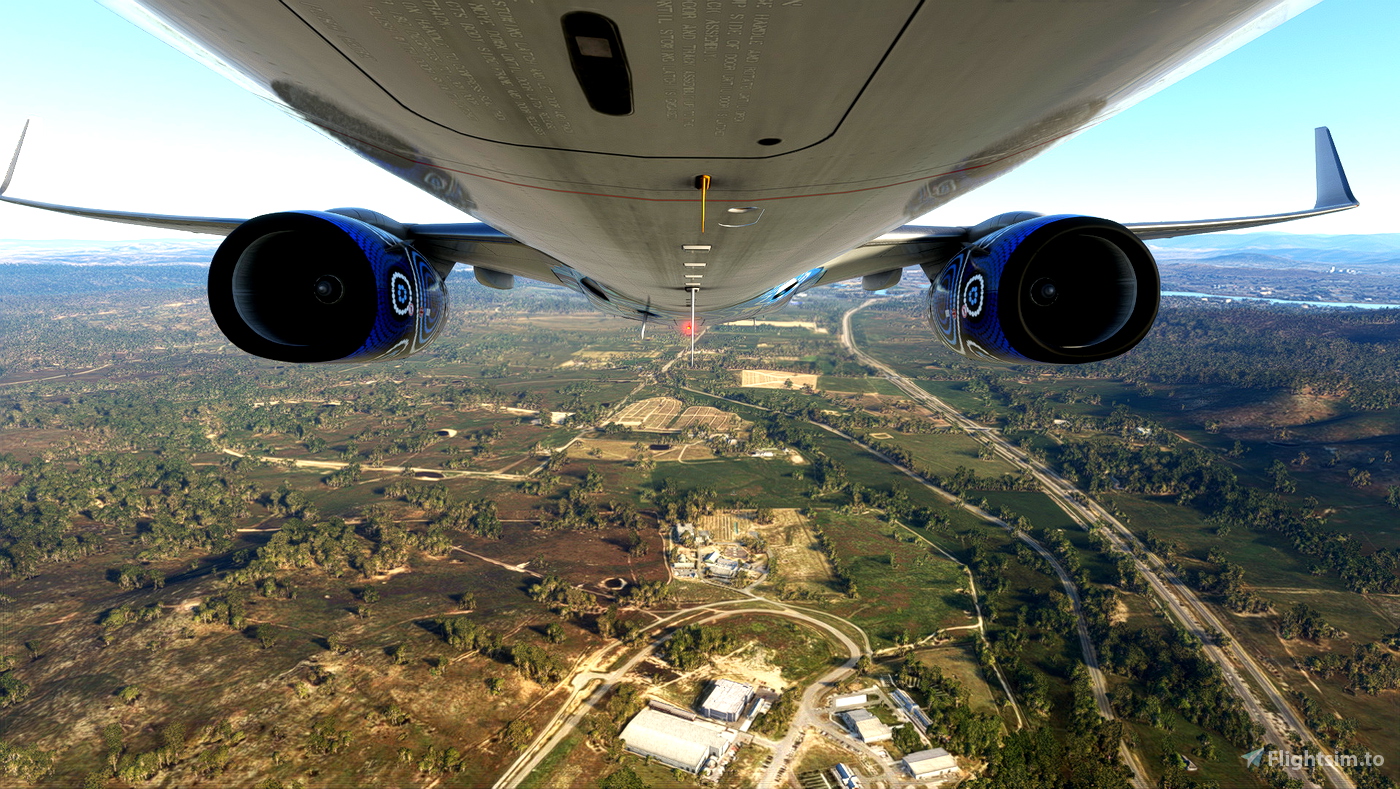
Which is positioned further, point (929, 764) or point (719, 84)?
point (929, 764)

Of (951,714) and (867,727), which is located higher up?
(951,714)

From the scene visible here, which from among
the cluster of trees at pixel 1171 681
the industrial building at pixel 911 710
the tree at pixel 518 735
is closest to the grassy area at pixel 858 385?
the cluster of trees at pixel 1171 681

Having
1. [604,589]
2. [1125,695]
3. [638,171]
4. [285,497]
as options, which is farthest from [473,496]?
[638,171]

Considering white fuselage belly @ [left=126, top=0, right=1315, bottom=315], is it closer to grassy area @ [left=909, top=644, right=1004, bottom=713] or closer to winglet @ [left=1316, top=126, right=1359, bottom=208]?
winglet @ [left=1316, top=126, right=1359, bottom=208]

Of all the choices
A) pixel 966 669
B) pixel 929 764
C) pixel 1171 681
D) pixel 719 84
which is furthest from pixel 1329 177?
pixel 1171 681

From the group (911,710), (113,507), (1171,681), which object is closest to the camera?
(911,710)

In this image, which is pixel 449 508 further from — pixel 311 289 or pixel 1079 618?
pixel 311 289

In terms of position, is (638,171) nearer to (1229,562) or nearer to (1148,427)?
(1229,562)
